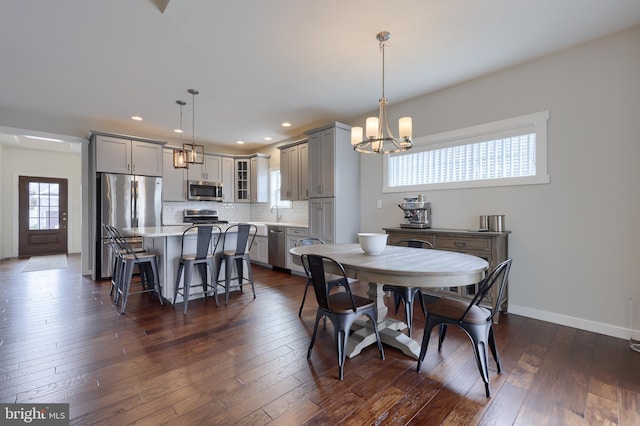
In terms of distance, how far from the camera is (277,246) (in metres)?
5.51

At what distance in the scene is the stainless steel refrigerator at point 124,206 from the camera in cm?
490

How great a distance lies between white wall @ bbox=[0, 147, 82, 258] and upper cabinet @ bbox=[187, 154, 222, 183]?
131 inches

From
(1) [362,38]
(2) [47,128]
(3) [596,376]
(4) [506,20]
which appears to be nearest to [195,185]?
(2) [47,128]

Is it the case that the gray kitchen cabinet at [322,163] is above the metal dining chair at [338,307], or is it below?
above

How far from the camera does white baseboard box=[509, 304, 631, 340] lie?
267 centimetres

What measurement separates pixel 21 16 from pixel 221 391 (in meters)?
3.25

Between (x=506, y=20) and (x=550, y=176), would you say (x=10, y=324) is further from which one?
(x=550, y=176)

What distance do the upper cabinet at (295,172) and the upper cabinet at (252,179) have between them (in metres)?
0.99

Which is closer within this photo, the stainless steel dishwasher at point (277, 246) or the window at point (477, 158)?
the window at point (477, 158)

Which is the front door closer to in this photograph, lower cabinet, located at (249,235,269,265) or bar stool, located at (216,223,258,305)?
lower cabinet, located at (249,235,269,265)

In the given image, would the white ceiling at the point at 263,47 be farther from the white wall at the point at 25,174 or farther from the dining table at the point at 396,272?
the white wall at the point at 25,174

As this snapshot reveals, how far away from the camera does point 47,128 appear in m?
4.89

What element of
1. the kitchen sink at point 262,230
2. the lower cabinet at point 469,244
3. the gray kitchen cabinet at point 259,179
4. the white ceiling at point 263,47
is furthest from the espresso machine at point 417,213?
the gray kitchen cabinet at point 259,179

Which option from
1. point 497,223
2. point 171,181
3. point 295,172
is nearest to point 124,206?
point 171,181
